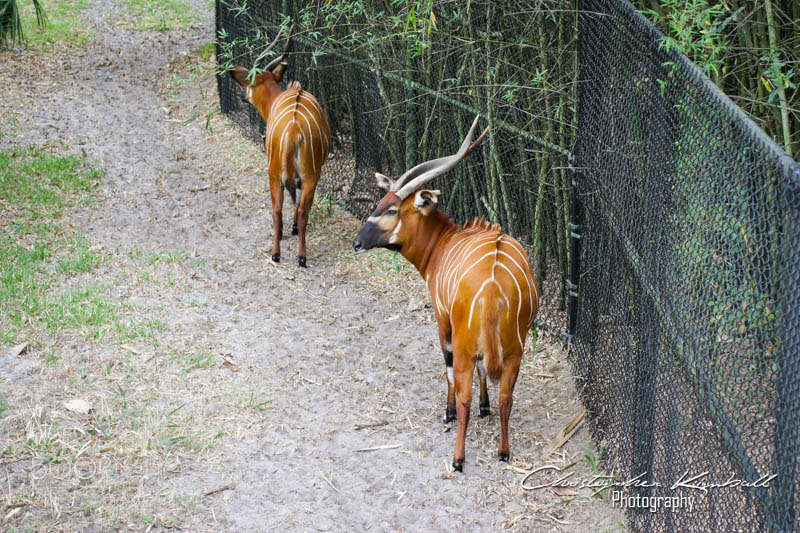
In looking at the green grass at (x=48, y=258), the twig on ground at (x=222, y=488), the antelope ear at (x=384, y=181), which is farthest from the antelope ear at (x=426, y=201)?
the green grass at (x=48, y=258)

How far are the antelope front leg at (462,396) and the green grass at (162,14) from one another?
10101mm

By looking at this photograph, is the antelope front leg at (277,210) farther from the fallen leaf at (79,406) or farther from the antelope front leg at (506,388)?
the antelope front leg at (506,388)

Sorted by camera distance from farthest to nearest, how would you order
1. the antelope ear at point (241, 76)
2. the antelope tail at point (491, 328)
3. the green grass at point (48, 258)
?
the antelope ear at point (241, 76) → the green grass at point (48, 258) → the antelope tail at point (491, 328)

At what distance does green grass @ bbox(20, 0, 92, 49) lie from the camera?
471 inches

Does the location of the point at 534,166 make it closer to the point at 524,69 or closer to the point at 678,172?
the point at 524,69

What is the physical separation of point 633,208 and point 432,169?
1.43 meters

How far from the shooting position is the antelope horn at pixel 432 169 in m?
4.52

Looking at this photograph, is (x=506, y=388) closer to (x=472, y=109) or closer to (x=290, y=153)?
(x=472, y=109)

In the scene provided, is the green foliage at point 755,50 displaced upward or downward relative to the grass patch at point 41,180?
upward

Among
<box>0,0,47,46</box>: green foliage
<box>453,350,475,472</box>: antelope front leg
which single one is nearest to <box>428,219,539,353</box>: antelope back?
<box>453,350,475,472</box>: antelope front leg

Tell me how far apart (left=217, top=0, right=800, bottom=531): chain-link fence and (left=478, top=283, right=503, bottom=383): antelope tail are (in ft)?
1.83

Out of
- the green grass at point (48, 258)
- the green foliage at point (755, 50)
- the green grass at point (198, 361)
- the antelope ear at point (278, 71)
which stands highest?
the green foliage at point (755, 50)

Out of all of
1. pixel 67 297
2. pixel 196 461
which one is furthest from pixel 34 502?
Result: pixel 67 297

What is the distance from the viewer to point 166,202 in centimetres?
744
